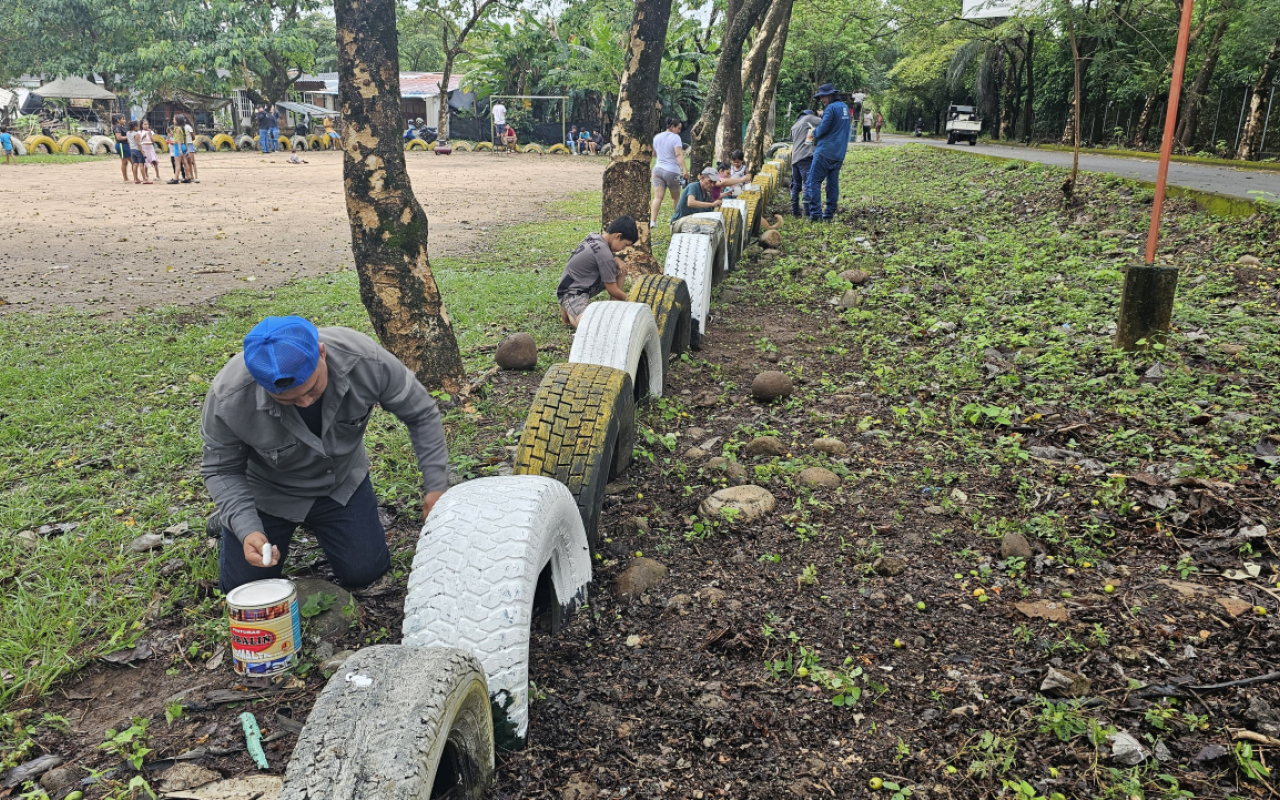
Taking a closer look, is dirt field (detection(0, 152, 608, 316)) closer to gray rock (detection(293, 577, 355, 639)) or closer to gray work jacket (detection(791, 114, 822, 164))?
gray work jacket (detection(791, 114, 822, 164))

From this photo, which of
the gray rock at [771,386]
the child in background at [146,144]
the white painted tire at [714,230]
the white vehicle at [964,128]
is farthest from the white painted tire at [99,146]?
the gray rock at [771,386]

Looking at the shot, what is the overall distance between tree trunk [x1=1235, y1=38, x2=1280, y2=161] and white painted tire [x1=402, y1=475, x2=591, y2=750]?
68.2 feet

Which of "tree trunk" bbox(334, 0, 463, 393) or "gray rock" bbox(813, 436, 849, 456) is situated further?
"tree trunk" bbox(334, 0, 463, 393)

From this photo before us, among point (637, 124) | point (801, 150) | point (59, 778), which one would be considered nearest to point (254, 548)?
point (59, 778)

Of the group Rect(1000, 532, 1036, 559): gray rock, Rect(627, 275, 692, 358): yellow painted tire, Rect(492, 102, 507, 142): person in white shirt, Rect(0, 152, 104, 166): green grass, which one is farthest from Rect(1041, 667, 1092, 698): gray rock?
Rect(492, 102, 507, 142): person in white shirt

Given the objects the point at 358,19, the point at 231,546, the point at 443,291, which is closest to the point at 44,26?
the point at 443,291

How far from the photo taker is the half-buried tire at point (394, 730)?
1821 millimetres

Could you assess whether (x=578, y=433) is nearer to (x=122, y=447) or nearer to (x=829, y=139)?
(x=122, y=447)

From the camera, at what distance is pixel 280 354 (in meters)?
2.74

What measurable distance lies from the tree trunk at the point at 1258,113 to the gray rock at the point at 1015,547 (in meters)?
19.0

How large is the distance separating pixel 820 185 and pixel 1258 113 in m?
12.5

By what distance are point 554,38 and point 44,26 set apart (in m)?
21.7

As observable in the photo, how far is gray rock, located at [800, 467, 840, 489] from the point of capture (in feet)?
13.7

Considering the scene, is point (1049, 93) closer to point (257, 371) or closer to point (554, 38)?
point (554, 38)
